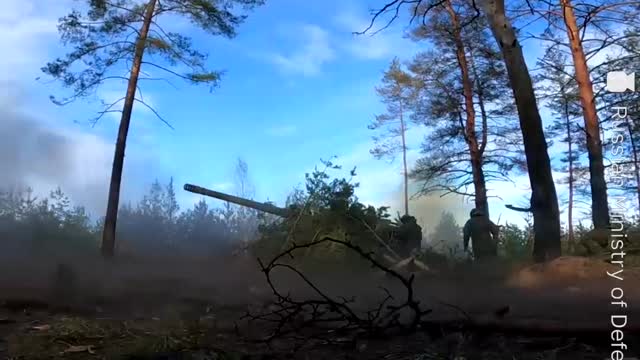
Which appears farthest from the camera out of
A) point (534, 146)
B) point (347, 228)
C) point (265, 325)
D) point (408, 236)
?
point (408, 236)

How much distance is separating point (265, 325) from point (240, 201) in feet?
28.1

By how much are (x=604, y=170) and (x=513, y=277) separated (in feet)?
16.5

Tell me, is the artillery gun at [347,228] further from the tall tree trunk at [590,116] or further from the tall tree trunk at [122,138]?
the tall tree trunk at [122,138]

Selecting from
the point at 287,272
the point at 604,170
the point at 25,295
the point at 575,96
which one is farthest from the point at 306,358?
the point at 575,96

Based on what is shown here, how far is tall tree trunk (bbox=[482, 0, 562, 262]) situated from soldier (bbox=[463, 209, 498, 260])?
8.38 ft

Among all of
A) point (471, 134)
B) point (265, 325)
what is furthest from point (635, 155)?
point (265, 325)

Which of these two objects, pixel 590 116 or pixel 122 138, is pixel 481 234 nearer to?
pixel 590 116

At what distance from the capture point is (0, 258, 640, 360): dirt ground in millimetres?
3920

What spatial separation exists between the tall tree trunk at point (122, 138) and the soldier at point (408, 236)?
275 inches

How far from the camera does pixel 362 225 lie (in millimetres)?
11156

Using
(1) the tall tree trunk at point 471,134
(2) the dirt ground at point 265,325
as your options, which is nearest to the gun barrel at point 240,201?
(2) the dirt ground at point 265,325

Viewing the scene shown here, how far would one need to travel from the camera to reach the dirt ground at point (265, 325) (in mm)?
3920

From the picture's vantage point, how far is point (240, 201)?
13.8 metres

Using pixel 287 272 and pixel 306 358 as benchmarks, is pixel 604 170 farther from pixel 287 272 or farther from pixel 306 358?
pixel 306 358
